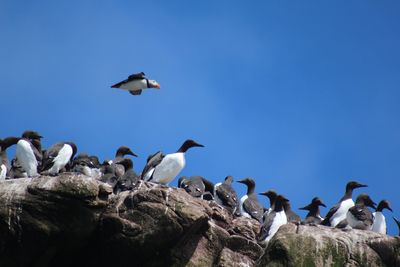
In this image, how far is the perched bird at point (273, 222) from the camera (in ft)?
64.6

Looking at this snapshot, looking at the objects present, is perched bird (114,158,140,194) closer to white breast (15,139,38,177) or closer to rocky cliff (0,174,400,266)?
rocky cliff (0,174,400,266)

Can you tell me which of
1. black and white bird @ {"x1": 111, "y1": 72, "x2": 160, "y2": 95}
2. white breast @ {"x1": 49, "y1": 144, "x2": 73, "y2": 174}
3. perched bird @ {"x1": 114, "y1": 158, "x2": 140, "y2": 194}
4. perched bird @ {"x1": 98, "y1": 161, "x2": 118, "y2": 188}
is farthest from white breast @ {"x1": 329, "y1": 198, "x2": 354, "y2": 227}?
white breast @ {"x1": 49, "y1": 144, "x2": 73, "y2": 174}

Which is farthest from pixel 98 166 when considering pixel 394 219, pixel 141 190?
pixel 394 219

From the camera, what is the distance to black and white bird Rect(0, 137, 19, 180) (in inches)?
828

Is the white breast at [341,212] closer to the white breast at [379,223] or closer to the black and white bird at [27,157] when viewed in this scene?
the white breast at [379,223]

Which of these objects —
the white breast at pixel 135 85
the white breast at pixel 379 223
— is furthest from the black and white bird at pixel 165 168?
the white breast at pixel 379 223

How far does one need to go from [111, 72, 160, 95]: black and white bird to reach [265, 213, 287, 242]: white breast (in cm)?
433

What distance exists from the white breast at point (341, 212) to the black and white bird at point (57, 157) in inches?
217

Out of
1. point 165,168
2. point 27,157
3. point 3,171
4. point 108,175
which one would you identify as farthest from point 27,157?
point 165,168

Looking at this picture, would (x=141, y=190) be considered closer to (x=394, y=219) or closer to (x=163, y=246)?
(x=163, y=246)

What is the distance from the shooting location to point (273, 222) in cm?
2006

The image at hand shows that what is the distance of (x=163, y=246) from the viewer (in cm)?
1847

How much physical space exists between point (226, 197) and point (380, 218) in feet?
11.1

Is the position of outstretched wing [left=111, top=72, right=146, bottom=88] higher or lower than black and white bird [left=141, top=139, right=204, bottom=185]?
higher
